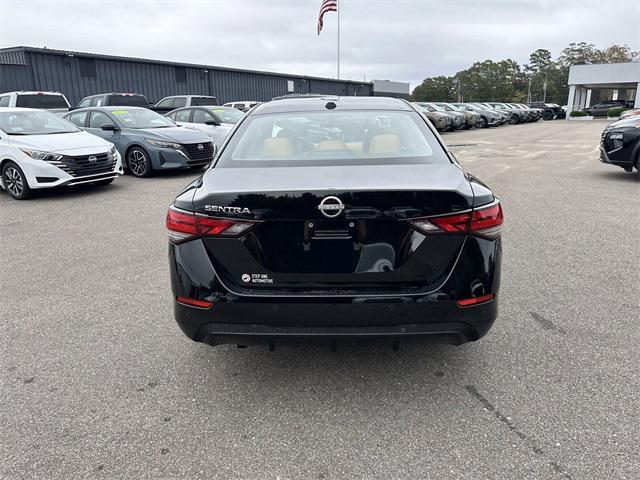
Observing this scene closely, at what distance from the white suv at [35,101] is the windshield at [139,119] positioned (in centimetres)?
405

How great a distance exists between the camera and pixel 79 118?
1233 centimetres

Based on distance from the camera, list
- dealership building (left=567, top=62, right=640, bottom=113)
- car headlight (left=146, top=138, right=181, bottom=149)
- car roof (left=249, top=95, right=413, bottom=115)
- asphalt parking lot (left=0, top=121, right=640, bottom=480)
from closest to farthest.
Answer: asphalt parking lot (left=0, top=121, right=640, bottom=480) → car roof (left=249, top=95, right=413, bottom=115) → car headlight (left=146, top=138, right=181, bottom=149) → dealership building (left=567, top=62, right=640, bottom=113)

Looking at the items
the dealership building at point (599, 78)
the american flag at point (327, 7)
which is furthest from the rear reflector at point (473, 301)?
the dealership building at point (599, 78)

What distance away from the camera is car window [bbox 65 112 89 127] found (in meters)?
12.2

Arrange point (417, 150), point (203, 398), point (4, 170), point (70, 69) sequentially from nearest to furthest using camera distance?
point (203, 398)
point (417, 150)
point (4, 170)
point (70, 69)

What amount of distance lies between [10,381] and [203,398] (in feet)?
4.13

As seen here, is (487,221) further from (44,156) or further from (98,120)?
(98,120)

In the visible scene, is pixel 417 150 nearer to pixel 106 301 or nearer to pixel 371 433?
pixel 371 433

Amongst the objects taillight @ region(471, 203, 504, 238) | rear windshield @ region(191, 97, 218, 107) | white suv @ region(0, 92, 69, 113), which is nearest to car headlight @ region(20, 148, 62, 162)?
white suv @ region(0, 92, 69, 113)

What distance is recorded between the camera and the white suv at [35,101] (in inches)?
555

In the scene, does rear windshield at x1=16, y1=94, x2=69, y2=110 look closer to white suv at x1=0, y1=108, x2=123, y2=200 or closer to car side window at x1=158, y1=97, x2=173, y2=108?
car side window at x1=158, y1=97, x2=173, y2=108

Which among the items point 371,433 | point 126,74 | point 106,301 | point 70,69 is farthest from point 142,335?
point 126,74

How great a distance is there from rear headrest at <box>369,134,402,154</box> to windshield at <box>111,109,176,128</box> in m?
9.79

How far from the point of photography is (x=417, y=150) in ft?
10.4
